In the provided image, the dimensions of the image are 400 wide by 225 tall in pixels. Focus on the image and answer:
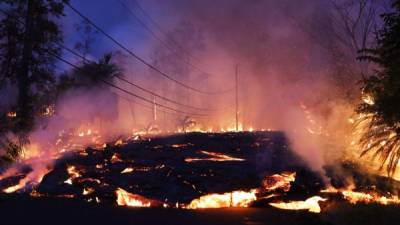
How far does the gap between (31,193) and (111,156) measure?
4.93 metres

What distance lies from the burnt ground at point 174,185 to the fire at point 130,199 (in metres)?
0.24

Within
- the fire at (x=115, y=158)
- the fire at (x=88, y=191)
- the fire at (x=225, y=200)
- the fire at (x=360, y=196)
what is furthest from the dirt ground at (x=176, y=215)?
the fire at (x=115, y=158)

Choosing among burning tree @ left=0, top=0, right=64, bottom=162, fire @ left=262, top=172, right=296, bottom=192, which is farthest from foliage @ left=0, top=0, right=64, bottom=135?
fire @ left=262, top=172, right=296, bottom=192

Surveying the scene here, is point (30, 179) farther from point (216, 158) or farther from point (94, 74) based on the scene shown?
point (94, 74)

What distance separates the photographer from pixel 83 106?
46250 mm

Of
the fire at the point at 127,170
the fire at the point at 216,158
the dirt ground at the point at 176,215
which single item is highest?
the fire at the point at 216,158

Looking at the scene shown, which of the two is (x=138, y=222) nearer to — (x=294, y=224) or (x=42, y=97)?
(x=294, y=224)

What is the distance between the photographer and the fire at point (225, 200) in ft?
60.6

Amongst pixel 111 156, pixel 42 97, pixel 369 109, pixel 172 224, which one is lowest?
pixel 172 224

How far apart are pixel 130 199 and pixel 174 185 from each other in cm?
196

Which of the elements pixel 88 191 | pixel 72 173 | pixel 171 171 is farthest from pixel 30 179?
pixel 171 171

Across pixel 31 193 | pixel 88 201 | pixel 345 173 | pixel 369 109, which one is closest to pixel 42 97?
pixel 31 193

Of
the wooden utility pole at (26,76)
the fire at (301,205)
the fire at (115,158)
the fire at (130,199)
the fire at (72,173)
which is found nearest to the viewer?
the fire at (301,205)

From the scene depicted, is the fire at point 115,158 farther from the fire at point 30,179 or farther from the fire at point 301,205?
the fire at point 301,205
